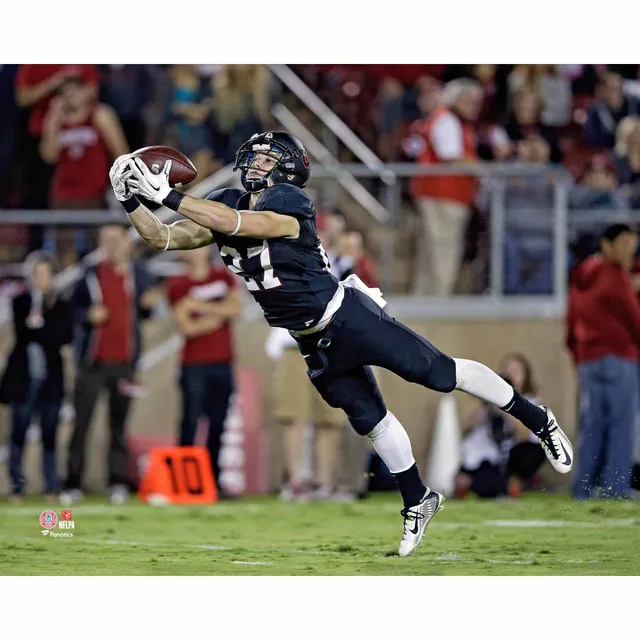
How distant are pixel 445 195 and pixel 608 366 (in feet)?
6.61

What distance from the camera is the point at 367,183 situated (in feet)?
37.8

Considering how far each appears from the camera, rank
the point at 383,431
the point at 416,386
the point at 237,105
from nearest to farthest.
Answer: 1. the point at 383,431
2. the point at 237,105
3. the point at 416,386

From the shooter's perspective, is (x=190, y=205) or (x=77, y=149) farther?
(x=77, y=149)

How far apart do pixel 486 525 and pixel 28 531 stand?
2.94 m

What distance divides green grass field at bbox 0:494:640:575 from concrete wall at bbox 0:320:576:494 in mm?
992

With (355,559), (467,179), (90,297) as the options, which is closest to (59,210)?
(90,297)

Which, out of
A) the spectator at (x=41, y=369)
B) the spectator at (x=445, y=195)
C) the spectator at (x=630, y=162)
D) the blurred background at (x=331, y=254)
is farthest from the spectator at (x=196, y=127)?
the spectator at (x=630, y=162)

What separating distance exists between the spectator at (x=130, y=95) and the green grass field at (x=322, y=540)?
321 centimetres

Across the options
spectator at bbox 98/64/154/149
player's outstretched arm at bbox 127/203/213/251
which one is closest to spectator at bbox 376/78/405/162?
spectator at bbox 98/64/154/149

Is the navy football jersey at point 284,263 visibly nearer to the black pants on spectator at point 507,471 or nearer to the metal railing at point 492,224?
the black pants on spectator at point 507,471

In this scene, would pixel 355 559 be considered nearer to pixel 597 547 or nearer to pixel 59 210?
pixel 597 547

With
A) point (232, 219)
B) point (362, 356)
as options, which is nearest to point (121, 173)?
point (232, 219)

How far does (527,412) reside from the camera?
7.30 meters

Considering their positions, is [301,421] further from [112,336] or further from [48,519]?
[48,519]
